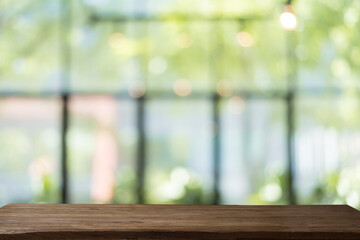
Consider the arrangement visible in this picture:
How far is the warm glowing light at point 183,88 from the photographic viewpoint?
549 cm

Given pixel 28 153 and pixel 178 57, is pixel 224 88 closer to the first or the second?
pixel 178 57

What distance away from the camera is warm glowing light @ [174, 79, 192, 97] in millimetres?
5492

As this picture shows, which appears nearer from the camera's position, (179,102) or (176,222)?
(176,222)

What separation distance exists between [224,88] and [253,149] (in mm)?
907

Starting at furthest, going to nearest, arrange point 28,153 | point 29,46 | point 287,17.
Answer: point 287,17, point 29,46, point 28,153

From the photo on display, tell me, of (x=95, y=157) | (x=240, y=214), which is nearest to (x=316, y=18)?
(x=95, y=157)

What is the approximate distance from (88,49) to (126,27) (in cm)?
60

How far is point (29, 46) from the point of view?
5.52 meters

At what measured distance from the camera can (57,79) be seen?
5.49m

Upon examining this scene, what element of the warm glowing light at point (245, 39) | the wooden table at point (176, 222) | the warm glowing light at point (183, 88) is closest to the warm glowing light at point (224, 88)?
the warm glowing light at point (183, 88)

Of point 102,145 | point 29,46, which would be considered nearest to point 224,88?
point 102,145

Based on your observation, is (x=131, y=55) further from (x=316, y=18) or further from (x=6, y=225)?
(x=6, y=225)

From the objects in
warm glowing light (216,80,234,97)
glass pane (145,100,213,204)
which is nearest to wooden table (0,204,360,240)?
glass pane (145,100,213,204)

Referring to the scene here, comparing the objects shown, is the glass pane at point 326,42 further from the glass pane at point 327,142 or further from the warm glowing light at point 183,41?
the warm glowing light at point 183,41
